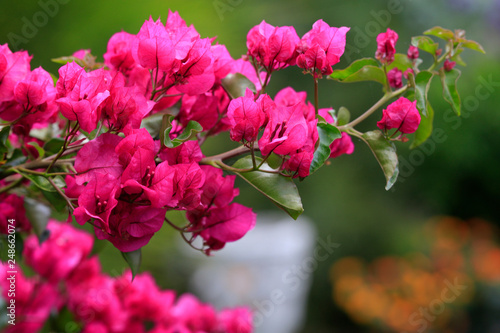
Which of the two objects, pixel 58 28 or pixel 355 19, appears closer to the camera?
pixel 58 28

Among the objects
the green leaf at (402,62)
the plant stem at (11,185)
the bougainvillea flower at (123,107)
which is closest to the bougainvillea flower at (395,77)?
the green leaf at (402,62)

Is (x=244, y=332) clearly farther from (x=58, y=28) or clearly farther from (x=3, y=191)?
(x=58, y=28)

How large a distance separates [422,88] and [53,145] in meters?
0.31

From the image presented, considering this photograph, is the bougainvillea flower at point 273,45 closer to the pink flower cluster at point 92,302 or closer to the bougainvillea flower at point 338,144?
the bougainvillea flower at point 338,144

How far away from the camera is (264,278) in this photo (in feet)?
9.05

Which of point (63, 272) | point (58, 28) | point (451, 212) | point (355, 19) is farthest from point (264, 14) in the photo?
point (63, 272)

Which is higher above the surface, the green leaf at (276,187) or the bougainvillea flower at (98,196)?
the bougainvillea flower at (98,196)

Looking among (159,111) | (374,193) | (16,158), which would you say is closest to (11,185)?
(16,158)

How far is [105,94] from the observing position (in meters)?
0.33

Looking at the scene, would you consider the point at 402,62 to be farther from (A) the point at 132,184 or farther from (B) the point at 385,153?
(A) the point at 132,184

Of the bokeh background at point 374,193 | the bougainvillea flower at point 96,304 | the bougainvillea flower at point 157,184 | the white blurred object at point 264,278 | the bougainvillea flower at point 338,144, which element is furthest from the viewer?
the white blurred object at point 264,278

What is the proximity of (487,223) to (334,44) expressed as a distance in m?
3.18

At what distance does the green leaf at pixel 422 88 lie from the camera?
1.28 feet

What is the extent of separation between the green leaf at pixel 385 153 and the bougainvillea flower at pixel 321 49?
0.20 feet
